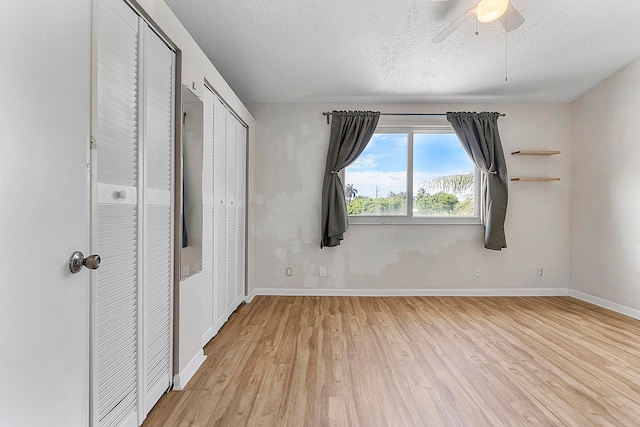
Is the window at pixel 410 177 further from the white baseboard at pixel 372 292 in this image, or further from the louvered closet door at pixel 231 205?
the louvered closet door at pixel 231 205

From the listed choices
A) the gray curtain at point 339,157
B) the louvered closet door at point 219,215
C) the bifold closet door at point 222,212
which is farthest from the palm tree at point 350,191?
the louvered closet door at point 219,215

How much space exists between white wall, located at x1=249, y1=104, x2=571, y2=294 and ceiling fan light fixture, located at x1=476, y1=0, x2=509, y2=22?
221 cm

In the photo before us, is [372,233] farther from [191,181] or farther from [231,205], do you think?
[191,181]

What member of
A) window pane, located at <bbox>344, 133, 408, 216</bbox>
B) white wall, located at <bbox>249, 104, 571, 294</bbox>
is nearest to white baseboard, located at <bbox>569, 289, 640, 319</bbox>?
white wall, located at <bbox>249, 104, 571, 294</bbox>

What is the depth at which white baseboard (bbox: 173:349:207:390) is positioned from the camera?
2031 millimetres

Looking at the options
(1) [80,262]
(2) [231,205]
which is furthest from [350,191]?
(1) [80,262]

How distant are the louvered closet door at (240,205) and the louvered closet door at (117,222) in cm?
204

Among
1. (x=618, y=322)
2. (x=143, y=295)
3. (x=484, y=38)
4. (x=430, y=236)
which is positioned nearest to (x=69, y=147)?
(x=143, y=295)

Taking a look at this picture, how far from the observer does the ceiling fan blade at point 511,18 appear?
2248 millimetres

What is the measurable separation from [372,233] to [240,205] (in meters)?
1.68

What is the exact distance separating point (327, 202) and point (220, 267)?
1.62 m

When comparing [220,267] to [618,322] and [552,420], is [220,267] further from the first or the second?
[618,322]

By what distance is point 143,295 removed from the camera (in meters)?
1.68

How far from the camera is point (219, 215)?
3064mm
